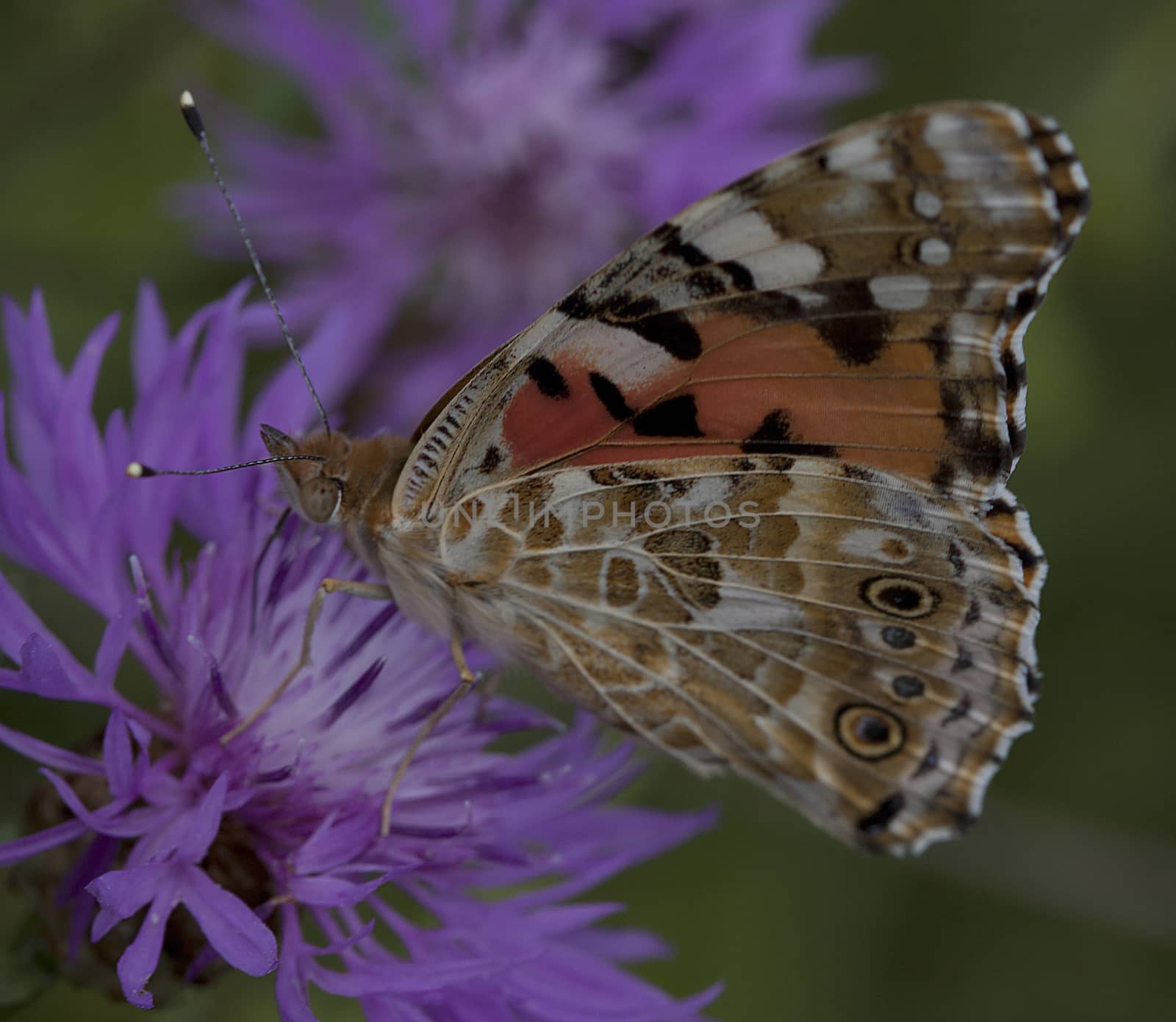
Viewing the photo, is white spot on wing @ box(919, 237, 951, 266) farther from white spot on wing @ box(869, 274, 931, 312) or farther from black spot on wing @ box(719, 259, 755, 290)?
black spot on wing @ box(719, 259, 755, 290)

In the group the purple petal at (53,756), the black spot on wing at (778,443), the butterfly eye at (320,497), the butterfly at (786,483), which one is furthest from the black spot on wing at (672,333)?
the purple petal at (53,756)

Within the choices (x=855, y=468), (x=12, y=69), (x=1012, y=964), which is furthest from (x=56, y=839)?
(x=1012, y=964)

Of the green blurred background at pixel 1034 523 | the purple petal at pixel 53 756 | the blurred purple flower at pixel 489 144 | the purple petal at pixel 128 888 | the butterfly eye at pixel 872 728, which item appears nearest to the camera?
the purple petal at pixel 128 888

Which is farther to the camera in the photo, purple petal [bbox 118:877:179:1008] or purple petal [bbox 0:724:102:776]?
purple petal [bbox 0:724:102:776]

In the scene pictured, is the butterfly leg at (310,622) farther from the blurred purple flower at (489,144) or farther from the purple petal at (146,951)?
the blurred purple flower at (489,144)

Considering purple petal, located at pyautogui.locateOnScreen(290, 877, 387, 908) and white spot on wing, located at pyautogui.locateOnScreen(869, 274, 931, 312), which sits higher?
white spot on wing, located at pyautogui.locateOnScreen(869, 274, 931, 312)

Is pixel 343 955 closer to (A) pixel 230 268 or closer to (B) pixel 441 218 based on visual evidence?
(A) pixel 230 268

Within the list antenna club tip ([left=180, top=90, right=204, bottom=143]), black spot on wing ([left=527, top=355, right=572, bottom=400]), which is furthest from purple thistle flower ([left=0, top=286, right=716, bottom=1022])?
black spot on wing ([left=527, top=355, right=572, bottom=400])

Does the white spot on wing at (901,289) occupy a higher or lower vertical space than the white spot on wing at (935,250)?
lower
